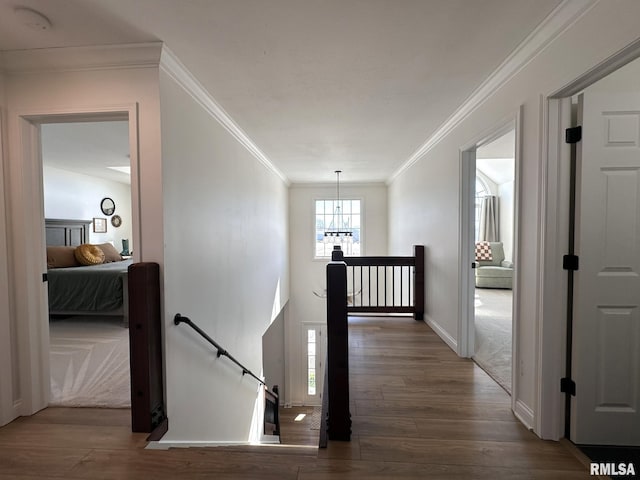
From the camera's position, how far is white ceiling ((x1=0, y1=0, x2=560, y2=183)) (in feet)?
4.89

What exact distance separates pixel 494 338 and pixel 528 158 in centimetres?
247

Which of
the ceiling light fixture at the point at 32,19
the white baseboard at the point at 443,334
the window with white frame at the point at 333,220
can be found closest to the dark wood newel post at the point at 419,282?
the white baseboard at the point at 443,334

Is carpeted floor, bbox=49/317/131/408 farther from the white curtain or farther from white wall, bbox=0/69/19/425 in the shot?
the white curtain

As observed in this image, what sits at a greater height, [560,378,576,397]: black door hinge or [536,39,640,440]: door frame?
[536,39,640,440]: door frame

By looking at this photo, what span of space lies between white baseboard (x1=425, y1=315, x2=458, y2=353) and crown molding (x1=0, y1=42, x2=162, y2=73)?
11.7ft

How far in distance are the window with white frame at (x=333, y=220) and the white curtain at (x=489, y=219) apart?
3807 mm

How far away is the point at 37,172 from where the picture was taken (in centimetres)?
203

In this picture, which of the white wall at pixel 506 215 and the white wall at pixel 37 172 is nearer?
the white wall at pixel 37 172

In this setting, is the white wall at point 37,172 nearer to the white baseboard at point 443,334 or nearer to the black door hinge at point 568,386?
the black door hinge at point 568,386

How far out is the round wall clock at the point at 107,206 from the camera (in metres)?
6.39

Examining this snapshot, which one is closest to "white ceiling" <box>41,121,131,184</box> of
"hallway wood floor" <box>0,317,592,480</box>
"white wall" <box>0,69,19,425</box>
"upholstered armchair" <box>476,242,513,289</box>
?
"white wall" <box>0,69,19,425</box>

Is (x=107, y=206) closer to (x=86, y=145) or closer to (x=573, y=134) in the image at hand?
(x=86, y=145)

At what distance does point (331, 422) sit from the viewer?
183 centimetres

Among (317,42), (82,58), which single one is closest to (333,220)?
(317,42)
